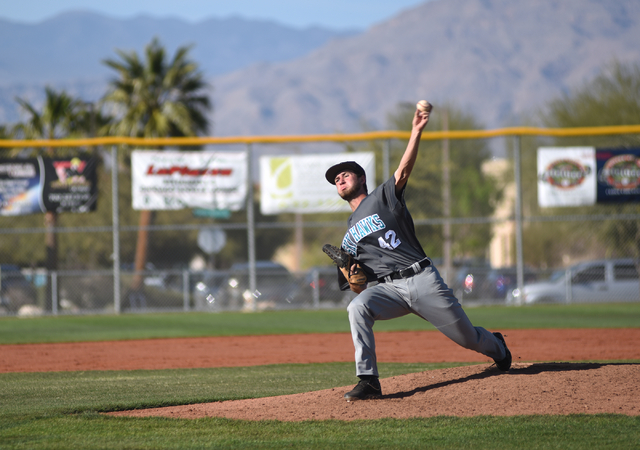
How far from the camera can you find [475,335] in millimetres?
5559

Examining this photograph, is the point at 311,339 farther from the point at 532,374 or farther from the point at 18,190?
the point at 18,190

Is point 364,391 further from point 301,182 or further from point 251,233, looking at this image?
point 301,182

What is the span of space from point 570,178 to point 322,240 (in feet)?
89.7

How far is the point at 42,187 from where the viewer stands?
16.7 m

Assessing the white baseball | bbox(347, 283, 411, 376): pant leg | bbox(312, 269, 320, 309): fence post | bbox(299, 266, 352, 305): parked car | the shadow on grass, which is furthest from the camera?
bbox(299, 266, 352, 305): parked car

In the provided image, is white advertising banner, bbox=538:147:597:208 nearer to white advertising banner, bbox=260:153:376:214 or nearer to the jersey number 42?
white advertising banner, bbox=260:153:376:214

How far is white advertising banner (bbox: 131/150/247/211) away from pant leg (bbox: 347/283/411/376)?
11.5 m

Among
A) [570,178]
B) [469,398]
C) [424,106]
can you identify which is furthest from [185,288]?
[424,106]

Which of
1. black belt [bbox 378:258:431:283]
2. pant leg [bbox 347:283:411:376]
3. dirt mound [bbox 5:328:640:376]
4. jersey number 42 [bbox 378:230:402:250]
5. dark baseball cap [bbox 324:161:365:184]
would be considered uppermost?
dark baseball cap [bbox 324:161:365:184]

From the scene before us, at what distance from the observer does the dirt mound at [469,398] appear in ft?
16.8

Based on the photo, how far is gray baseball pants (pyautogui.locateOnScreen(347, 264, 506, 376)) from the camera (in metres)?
5.37

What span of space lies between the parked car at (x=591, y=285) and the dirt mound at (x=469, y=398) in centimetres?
1147

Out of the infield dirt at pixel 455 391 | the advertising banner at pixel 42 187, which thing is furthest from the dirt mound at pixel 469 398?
the advertising banner at pixel 42 187

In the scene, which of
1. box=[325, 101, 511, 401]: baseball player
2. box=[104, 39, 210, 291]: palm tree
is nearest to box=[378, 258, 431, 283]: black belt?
box=[325, 101, 511, 401]: baseball player
